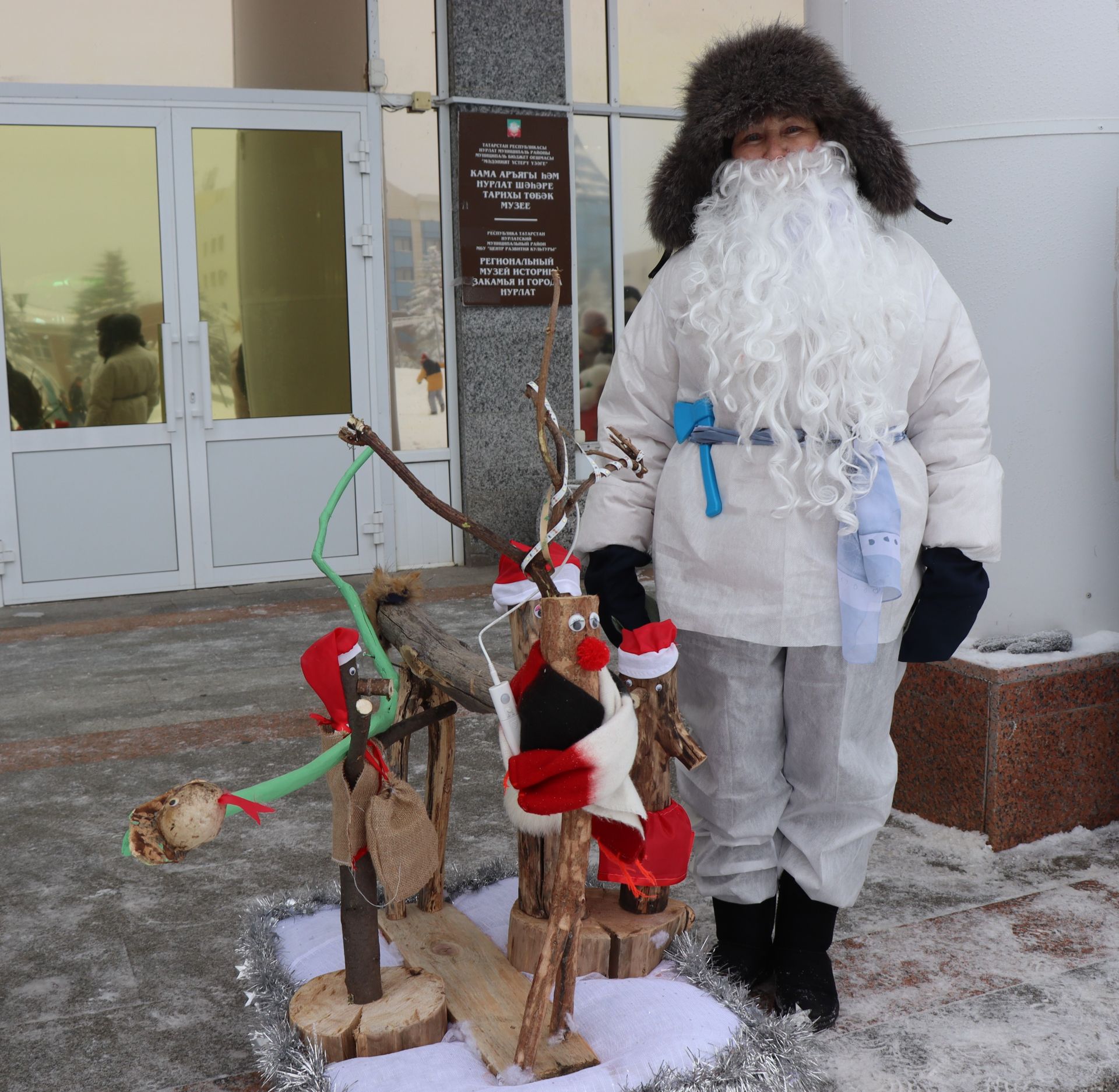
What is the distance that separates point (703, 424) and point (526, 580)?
1.65 ft

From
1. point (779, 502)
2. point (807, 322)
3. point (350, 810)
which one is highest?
point (807, 322)

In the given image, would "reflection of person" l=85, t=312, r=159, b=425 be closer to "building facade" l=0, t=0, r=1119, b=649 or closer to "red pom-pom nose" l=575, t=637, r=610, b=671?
"building facade" l=0, t=0, r=1119, b=649

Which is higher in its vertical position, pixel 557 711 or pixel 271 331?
pixel 271 331

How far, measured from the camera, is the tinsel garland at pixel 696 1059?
1952 mm

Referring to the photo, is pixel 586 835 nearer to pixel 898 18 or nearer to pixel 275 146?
pixel 898 18

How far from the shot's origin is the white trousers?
7.68 ft

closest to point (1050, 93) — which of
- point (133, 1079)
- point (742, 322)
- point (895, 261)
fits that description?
point (895, 261)

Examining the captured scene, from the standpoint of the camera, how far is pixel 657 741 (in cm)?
220

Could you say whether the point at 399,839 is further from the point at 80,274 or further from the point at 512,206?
the point at 512,206

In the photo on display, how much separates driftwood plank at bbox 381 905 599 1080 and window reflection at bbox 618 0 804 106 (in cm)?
628

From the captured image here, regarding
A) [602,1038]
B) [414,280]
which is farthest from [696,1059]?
[414,280]

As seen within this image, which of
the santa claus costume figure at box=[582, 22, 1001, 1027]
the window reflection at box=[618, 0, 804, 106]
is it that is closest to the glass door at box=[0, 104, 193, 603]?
the window reflection at box=[618, 0, 804, 106]

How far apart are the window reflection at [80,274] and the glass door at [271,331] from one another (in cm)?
21

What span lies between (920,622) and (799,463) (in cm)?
40
